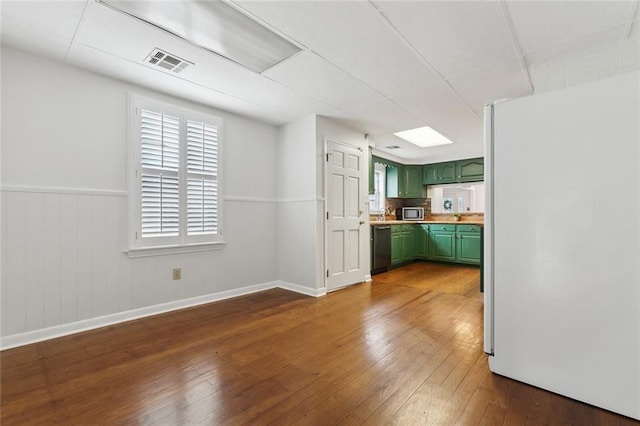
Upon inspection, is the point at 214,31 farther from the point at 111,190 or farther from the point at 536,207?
the point at 536,207

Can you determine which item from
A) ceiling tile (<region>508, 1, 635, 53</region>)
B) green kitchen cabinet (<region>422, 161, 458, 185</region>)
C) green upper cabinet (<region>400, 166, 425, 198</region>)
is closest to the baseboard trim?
ceiling tile (<region>508, 1, 635, 53</region>)

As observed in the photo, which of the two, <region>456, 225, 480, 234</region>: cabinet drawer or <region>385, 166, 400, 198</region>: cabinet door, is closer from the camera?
<region>456, 225, 480, 234</region>: cabinet drawer

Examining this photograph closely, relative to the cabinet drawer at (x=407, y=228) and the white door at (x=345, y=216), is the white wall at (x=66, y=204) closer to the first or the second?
the white door at (x=345, y=216)

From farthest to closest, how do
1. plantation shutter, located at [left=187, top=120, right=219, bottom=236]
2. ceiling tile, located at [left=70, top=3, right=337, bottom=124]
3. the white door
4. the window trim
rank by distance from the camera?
the white door < plantation shutter, located at [left=187, top=120, right=219, bottom=236] < the window trim < ceiling tile, located at [left=70, top=3, right=337, bottom=124]

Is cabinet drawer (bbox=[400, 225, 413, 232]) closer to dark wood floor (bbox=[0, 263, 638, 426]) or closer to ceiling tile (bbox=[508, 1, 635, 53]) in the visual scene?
dark wood floor (bbox=[0, 263, 638, 426])

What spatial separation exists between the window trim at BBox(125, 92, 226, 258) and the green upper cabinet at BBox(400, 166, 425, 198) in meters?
4.72

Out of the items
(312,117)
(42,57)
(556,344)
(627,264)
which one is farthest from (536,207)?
(42,57)

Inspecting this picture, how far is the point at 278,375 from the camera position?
1905 mm

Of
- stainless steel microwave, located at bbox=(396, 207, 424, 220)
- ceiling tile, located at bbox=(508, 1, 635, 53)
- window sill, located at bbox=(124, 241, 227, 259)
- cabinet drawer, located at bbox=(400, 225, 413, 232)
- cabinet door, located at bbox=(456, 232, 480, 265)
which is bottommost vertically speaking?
cabinet door, located at bbox=(456, 232, 480, 265)

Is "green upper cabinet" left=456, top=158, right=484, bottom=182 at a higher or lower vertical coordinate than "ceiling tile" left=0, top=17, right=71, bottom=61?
lower

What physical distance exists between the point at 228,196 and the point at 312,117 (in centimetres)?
153

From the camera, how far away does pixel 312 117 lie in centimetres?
387

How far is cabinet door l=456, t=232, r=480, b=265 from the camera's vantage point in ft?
19.2

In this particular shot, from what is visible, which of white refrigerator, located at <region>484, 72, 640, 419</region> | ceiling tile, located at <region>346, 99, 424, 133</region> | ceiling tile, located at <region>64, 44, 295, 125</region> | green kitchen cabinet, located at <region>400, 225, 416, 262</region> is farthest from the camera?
green kitchen cabinet, located at <region>400, 225, 416, 262</region>
